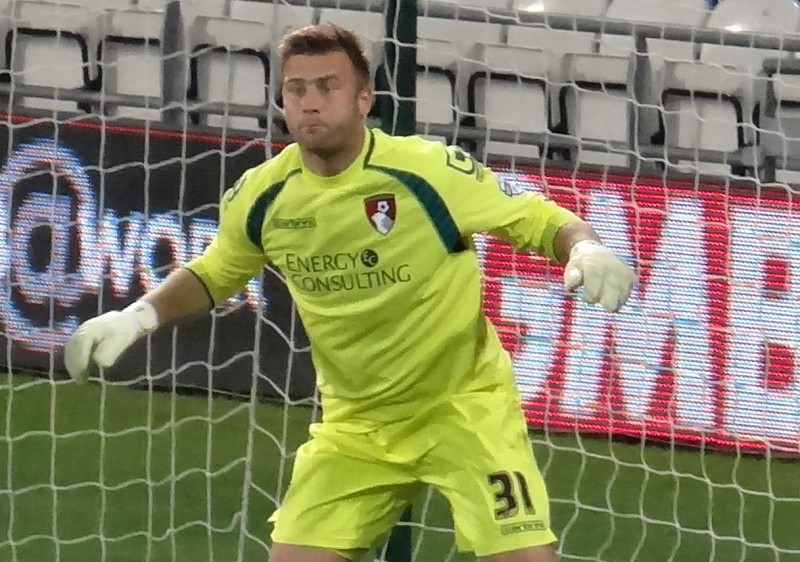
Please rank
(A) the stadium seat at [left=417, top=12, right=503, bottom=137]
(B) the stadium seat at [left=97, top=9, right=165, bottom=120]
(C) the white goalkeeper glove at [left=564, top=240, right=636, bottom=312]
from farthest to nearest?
1. (B) the stadium seat at [left=97, top=9, right=165, bottom=120]
2. (A) the stadium seat at [left=417, top=12, right=503, bottom=137]
3. (C) the white goalkeeper glove at [left=564, top=240, right=636, bottom=312]

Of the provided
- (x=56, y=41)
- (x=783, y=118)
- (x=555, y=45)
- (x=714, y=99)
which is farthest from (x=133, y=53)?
(x=783, y=118)

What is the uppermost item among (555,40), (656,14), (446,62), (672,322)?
(656,14)

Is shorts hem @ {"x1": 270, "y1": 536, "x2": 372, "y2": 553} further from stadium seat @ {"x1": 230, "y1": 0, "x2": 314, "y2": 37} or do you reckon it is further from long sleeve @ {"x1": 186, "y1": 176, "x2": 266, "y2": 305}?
stadium seat @ {"x1": 230, "y1": 0, "x2": 314, "y2": 37}

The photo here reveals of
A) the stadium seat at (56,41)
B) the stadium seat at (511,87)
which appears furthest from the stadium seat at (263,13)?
the stadium seat at (511,87)

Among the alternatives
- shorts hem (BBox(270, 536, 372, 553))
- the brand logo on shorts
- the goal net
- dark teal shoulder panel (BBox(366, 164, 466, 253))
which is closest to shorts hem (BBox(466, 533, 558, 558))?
shorts hem (BBox(270, 536, 372, 553))

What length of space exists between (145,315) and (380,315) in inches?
18.1

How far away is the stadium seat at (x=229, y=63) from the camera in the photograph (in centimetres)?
552

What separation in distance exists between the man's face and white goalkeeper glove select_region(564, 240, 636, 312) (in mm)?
527

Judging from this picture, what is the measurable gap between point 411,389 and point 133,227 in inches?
106

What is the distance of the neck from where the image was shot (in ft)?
8.77

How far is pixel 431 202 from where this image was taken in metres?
2.66

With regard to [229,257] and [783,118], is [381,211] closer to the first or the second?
[229,257]

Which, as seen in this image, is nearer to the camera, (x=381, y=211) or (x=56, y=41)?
(x=381, y=211)

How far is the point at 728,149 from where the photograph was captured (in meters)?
5.35
